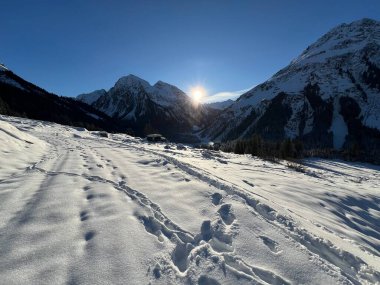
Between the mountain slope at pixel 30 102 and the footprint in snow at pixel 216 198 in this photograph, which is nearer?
the footprint in snow at pixel 216 198

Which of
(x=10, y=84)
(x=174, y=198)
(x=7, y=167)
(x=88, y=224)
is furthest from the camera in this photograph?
(x=10, y=84)

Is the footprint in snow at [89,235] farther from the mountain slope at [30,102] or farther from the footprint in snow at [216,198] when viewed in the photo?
the mountain slope at [30,102]

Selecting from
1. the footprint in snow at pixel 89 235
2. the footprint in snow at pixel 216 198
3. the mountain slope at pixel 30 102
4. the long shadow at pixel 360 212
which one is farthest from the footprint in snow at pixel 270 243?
the mountain slope at pixel 30 102

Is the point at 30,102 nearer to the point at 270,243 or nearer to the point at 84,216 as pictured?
the point at 84,216

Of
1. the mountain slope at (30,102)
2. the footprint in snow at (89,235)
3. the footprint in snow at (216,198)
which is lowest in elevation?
the footprint in snow at (89,235)

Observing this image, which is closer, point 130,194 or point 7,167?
point 130,194

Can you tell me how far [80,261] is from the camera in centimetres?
504

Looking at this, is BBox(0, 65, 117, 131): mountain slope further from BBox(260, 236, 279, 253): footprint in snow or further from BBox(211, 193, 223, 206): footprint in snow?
BBox(260, 236, 279, 253): footprint in snow

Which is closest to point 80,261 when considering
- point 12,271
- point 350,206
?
point 12,271

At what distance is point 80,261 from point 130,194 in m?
4.18

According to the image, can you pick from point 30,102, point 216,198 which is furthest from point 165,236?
point 30,102

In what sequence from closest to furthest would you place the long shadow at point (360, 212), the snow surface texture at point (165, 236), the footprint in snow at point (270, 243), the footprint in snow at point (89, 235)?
the snow surface texture at point (165, 236) → the footprint in snow at point (89, 235) → the footprint in snow at point (270, 243) → the long shadow at point (360, 212)

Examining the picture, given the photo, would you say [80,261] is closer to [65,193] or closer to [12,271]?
[12,271]

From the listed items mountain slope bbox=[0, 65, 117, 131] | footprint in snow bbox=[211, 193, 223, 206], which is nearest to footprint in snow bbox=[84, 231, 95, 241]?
footprint in snow bbox=[211, 193, 223, 206]
